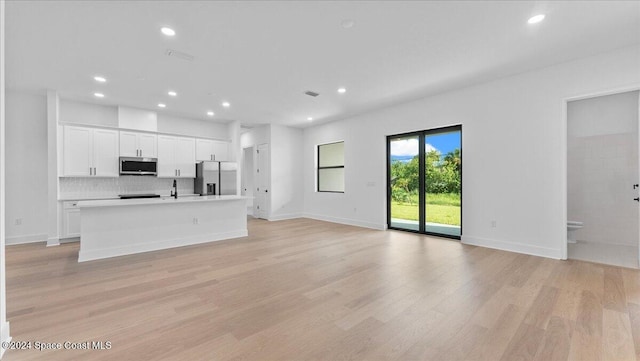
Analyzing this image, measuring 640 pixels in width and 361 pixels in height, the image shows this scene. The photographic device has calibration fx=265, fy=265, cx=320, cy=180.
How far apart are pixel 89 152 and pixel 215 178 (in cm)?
251

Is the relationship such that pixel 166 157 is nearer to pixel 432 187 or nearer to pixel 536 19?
pixel 432 187

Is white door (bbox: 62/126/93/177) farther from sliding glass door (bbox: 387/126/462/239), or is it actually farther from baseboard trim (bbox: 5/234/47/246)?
sliding glass door (bbox: 387/126/462/239)

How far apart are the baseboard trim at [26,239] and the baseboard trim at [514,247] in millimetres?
8030

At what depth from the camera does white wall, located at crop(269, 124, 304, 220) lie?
775cm

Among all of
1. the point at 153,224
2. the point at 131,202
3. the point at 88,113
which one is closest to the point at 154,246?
the point at 153,224

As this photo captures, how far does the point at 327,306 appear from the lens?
2.41m

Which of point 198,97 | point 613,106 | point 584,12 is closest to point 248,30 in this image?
point 198,97

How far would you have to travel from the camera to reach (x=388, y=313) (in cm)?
228

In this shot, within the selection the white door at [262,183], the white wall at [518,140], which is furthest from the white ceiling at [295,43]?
the white door at [262,183]

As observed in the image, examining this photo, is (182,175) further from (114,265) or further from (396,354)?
(396,354)

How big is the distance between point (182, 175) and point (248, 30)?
4.79 metres

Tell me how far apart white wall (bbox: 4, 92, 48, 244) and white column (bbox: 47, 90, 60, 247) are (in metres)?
0.47

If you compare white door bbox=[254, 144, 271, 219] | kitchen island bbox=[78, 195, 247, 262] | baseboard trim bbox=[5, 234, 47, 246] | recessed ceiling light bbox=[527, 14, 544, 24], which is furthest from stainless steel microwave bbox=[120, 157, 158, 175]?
recessed ceiling light bbox=[527, 14, 544, 24]

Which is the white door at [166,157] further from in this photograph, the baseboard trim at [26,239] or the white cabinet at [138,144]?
the baseboard trim at [26,239]
